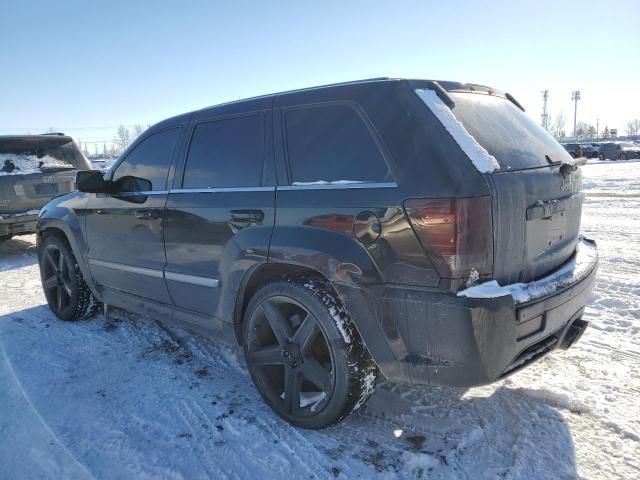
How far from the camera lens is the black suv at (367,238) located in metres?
2.13

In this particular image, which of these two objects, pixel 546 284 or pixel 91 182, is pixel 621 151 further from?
pixel 91 182

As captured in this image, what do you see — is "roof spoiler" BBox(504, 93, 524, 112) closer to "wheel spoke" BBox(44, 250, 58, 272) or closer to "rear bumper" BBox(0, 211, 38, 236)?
"wheel spoke" BBox(44, 250, 58, 272)

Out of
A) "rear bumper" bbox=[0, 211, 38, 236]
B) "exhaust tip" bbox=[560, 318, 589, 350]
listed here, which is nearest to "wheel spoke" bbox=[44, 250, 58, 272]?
"rear bumper" bbox=[0, 211, 38, 236]

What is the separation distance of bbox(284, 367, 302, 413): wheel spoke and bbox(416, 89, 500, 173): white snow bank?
1.55 metres

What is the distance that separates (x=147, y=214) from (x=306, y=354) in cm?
171

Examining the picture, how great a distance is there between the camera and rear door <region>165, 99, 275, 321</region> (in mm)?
2828

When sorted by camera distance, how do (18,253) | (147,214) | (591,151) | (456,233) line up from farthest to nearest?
(591,151) → (18,253) → (147,214) → (456,233)

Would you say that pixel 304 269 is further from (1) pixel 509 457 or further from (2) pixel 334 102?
(1) pixel 509 457

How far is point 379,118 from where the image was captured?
2385 millimetres

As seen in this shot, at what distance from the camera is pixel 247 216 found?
2836mm

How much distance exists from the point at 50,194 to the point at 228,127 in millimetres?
6025

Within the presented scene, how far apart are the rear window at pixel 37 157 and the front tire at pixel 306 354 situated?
654 centimetres

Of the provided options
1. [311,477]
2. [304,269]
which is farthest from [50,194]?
[311,477]

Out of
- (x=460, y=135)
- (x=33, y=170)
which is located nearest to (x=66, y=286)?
(x=33, y=170)
